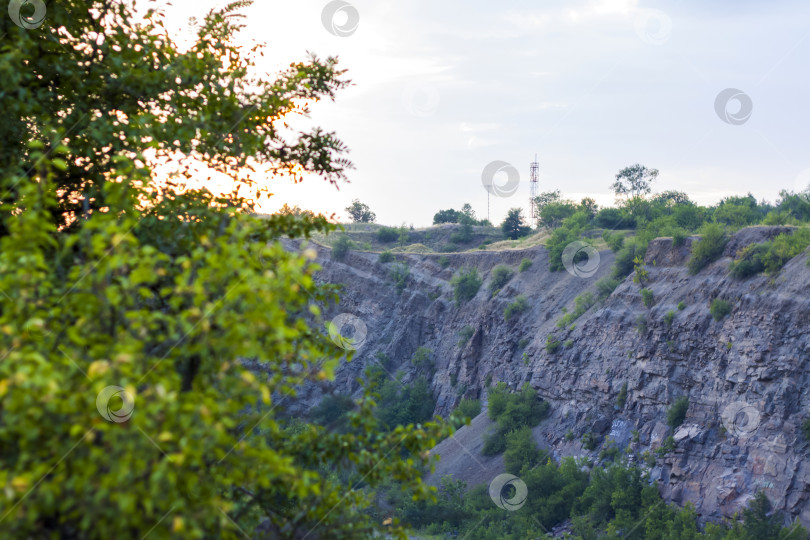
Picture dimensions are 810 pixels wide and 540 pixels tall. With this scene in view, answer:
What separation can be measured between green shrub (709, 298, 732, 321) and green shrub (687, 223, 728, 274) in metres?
3.15

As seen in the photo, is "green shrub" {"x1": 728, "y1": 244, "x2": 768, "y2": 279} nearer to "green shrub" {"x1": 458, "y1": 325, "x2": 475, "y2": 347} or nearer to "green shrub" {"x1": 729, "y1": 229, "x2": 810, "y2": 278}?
"green shrub" {"x1": 729, "y1": 229, "x2": 810, "y2": 278}

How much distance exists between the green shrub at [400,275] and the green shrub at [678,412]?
30.5 metres

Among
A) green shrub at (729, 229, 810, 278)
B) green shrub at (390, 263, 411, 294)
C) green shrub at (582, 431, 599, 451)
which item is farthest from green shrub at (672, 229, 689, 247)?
green shrub at (390, 263, 411, 294)

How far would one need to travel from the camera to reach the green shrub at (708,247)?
30297 millimetres

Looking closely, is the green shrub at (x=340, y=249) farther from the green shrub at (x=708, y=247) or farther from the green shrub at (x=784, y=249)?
the green shrub at (x=784, y=249)

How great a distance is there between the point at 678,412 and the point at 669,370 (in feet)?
7.44

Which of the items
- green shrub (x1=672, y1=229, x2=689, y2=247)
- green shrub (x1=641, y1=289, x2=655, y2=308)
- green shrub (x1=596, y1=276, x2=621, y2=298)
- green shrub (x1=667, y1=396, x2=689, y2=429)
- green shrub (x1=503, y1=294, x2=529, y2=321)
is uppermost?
green shrub (x1=672, y1=229, x2=689, y2=247)

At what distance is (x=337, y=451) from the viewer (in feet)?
17.0

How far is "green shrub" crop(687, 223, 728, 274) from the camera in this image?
30.3 m

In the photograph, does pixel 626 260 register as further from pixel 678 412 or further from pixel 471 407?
pixel 471 407

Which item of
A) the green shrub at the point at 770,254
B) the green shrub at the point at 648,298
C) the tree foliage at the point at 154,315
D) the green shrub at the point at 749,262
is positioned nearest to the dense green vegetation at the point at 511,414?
the green shrub at the point at 648,298

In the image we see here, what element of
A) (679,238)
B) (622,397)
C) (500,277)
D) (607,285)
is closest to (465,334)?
(500,277)

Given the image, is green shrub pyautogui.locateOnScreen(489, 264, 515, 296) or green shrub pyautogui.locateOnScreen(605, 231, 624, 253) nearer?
green shrub pyautogui.locateOnScreen(605, 231, 624, 253)

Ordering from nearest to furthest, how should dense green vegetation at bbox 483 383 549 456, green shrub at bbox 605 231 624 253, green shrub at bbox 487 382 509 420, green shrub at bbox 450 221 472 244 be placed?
dense green vegetation at bbox 483 383 549 456
green shrub at bbox 487 382 509 420
green shrub at bbox 605 231 624 253
green shrub at bbox 450 221 472 244
